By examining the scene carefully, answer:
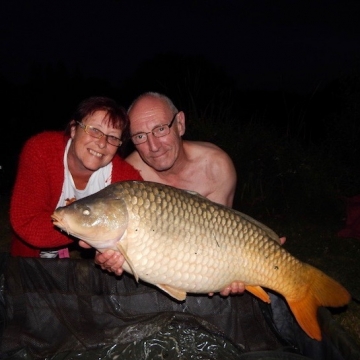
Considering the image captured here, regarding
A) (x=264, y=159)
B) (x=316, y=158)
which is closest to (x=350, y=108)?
(x=316, y=158)

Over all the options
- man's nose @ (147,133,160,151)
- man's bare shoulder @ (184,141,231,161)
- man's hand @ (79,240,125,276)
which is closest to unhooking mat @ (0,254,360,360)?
man's hand @ (79,240,125,276)

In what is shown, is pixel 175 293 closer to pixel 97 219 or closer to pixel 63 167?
pixel 97 219

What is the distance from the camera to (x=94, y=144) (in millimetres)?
2111

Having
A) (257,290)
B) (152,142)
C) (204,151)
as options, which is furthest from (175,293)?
(204,151)

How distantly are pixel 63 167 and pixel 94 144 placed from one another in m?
0.23

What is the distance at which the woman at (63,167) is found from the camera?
2059 millimetres

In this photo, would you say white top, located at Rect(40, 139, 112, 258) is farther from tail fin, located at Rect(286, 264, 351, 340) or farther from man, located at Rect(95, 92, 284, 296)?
tail fin, located at Rect(286, 264, 351, 340)

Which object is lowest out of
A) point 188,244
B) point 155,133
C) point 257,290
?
point 257,290

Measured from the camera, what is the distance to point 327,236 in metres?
4.35

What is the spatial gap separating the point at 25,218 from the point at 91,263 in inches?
15.1

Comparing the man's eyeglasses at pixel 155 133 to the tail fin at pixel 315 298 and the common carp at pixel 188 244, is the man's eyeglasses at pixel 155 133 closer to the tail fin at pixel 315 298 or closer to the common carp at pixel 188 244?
the common carp at pixel 188 244

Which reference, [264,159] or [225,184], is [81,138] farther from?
[264,159]

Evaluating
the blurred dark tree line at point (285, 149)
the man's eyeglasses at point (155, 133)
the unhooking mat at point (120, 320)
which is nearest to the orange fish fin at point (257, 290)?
the unhooking mat at point (120, 320)

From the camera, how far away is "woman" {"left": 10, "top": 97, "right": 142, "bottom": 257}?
206 centimetres
